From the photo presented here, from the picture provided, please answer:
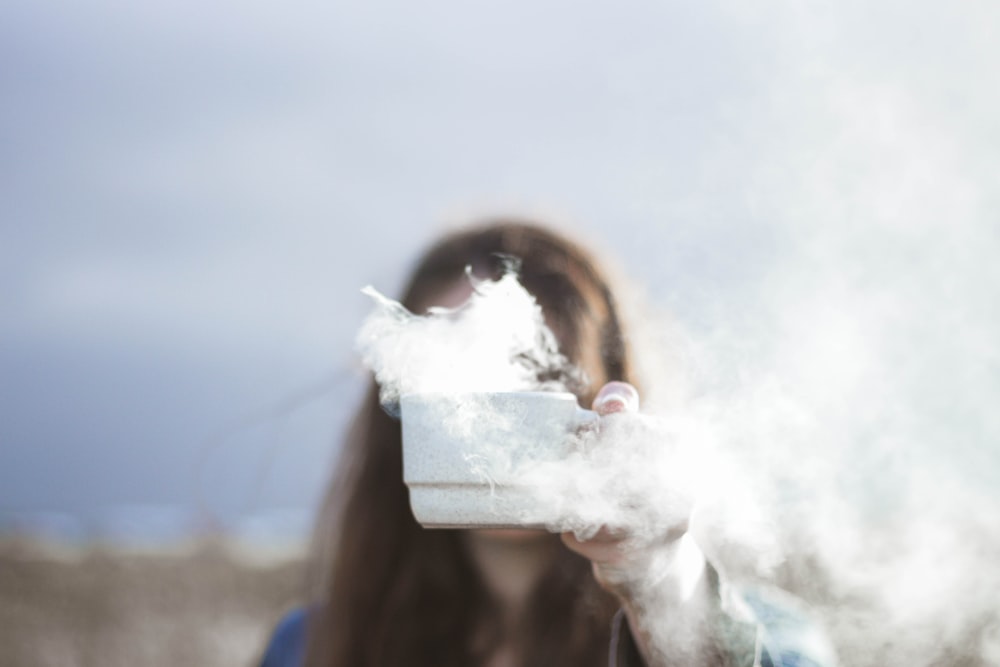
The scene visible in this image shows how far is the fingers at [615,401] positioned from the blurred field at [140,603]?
184 inches

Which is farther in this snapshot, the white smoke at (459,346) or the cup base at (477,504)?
the white smoke at (459,346)

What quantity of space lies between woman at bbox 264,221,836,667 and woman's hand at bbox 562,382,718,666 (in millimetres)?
83

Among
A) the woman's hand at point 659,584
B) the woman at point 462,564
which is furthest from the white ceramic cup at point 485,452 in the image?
the woman at point 462,564

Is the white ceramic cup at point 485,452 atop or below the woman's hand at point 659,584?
atop

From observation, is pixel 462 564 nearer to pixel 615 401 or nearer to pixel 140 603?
pixel 615 401

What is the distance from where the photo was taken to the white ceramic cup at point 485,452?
121cm

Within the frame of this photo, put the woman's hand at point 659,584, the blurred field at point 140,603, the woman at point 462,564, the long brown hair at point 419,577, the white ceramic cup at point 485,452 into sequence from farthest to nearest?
the blurred field at point 140,603 < the long brown hair at point 419,577 < the woman at point 462,564 < the woman's hand at point 659,584 < the white ceramic cup at point 485,452

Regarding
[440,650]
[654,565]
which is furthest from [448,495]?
[440,650]

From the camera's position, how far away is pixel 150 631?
5.60 m

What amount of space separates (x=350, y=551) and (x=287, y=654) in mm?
405

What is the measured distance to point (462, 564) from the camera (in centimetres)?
231

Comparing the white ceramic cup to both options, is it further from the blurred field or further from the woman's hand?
the blurred field

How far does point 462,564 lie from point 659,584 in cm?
95

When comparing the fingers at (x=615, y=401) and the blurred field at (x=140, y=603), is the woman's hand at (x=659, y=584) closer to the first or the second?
the fingers at (x=615, y=401)
